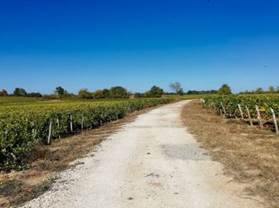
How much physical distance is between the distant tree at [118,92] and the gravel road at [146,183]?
103714 millimetres

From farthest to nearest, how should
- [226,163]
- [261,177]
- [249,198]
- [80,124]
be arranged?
[80,124]
[226,163]
[261,177]
[249,198]

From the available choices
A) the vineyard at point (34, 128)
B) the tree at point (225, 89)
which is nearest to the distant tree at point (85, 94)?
the tree at point (225, 89)

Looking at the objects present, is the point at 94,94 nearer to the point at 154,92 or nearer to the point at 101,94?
the point at 101,94

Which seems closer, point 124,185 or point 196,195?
point 196,195

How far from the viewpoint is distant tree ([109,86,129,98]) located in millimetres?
116562

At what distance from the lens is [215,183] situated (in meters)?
8.32

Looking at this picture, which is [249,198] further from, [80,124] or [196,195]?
[80,124]

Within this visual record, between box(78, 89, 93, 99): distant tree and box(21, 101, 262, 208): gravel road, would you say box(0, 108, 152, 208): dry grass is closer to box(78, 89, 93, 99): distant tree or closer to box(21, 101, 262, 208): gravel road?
box(21, 101, 262, 208): gravel road

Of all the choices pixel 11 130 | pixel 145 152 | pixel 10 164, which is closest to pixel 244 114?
pixel 145 152

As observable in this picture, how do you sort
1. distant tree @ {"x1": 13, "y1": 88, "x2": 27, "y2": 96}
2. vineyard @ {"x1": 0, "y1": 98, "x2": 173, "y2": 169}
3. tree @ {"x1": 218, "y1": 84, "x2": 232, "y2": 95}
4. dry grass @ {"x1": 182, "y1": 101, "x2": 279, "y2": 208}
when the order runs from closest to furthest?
dry grass @ {"x1": 182, "y1": 101, "x2": 279, "y2": 208} → vineyard @ {"x1": 0, "y1": 98, "x2": 173, "y2": 169} → tree @ {"x1": 218, "y1": 84, "x2": 232, "y2": 95} → distant tree @ {"x1": 13, "y1": 88, "x2": 27, "y2": 96}

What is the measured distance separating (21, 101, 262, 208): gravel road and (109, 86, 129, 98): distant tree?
10371cm

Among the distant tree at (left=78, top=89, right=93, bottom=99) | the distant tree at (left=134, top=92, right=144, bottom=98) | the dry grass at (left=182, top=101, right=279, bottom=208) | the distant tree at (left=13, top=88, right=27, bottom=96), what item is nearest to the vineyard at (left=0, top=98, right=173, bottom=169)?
the dry grass at (left=182, top=101, right=279, bottom=208)

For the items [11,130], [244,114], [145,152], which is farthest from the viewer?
[244,114]

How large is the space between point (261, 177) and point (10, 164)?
23.8ft
